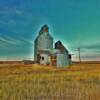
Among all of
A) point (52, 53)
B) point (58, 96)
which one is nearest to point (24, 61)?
point (52, 53)

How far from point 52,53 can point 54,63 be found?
2.40 meters

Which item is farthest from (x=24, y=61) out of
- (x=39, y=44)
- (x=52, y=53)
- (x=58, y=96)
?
(x=58, y=96)

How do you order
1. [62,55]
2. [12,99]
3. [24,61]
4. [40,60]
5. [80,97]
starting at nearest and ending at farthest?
[12,99], [80,97], [62,55], [40,60], [24,61]

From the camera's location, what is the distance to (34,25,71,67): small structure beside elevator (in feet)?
218

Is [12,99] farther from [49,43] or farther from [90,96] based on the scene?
[49,43]

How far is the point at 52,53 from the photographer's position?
6800 centimetres

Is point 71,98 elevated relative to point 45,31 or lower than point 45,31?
lower

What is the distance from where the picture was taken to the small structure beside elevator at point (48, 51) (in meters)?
66.4

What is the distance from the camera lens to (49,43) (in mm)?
74000

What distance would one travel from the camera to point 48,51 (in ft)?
229

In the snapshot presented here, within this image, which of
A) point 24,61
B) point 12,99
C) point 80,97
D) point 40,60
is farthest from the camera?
point 24,61

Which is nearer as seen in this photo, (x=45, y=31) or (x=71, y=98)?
(x=71, y=98)

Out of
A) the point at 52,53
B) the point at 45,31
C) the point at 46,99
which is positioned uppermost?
the point at 45,31

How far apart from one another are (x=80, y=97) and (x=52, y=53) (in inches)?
2073
